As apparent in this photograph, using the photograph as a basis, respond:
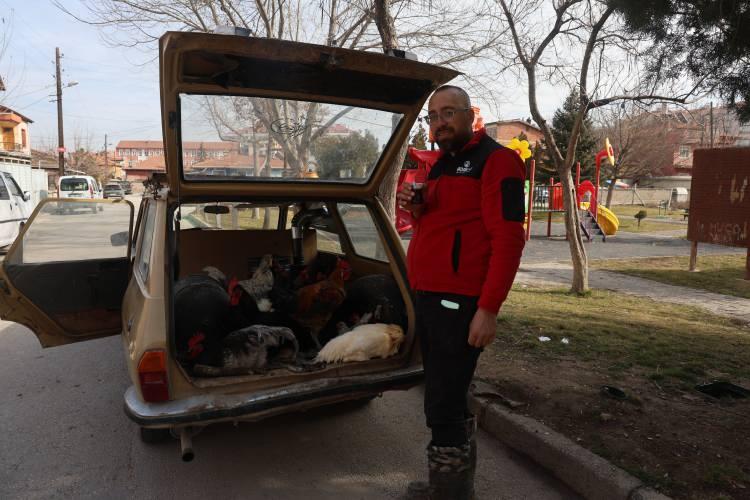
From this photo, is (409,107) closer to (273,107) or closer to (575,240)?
(273,107)

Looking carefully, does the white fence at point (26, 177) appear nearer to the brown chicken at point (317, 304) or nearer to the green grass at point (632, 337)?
the green grass at point (632, 337)

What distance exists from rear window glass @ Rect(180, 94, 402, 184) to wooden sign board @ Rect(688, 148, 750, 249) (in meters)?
6.43

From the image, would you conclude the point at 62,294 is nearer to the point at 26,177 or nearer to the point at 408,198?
the point at 408,198

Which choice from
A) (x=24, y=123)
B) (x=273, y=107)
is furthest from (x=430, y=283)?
(x=24, y=123)

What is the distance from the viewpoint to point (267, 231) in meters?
5.22

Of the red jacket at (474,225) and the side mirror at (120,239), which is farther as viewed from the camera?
the side mirror at (120,239)

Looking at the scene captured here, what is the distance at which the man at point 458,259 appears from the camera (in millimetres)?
2250

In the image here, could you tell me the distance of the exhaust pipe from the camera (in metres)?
2.55

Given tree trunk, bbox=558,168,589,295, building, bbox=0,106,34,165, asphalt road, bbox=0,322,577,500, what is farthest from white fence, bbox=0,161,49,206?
tree trunk, bbox=558,168,589,295

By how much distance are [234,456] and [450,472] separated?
1.56 metres

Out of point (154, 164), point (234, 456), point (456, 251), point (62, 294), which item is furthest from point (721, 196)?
point (154, 164)

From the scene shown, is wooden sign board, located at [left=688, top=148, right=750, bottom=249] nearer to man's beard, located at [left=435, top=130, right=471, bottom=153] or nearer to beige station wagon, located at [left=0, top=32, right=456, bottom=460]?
beige station wagon, located at [left=0, top=32, right=456, bottom=460]

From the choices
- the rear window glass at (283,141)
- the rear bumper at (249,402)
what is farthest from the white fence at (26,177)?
the rear bumper at (249,402)

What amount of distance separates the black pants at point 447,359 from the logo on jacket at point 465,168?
1.86 feet
